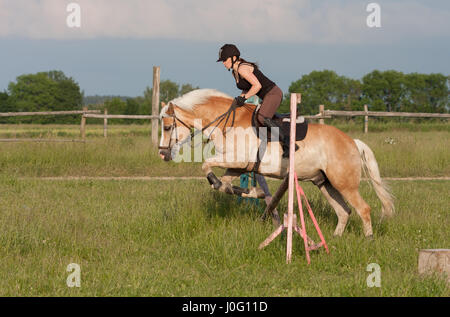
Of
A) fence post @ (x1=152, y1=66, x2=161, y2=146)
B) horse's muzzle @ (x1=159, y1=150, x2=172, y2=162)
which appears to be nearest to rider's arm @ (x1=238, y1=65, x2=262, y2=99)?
horse's muzzle @ (x1=159, y1=150, x2=172, y2=162)

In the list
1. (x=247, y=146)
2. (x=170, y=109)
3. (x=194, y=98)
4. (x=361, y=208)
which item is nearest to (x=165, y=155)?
(x=170, y=109)

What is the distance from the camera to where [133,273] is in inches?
227

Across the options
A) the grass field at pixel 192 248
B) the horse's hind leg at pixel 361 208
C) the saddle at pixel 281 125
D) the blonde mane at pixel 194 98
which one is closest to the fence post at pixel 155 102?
the grass field at pixel 192 248

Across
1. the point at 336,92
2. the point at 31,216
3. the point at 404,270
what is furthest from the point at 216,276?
the point at 336,92

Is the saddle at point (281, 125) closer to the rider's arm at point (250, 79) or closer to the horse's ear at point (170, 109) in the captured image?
the rider's arm at point (250, 79)

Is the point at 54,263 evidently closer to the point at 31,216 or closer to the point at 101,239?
the point at 101,239

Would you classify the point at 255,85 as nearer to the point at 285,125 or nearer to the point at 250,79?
the point at 250,79

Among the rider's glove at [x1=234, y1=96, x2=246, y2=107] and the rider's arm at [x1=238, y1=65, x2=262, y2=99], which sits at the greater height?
the rider's arm at [x1=238, y1=65, x2=262, y2=99]

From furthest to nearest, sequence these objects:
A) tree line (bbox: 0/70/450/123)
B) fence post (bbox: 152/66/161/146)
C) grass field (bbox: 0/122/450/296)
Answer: tree line (bbox: 0/70/450/123) → fence post (bbox: 152/66/161/146) → grass field (bbox: 0/122/450/296)

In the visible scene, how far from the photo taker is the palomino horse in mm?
7395

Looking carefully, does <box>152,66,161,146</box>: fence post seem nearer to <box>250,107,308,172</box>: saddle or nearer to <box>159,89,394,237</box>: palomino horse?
<box>159,89,394,237</box>: palomino horse

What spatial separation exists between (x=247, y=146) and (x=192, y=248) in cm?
168

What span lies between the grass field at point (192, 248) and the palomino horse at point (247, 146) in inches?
30.5

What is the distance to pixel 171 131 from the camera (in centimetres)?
753
